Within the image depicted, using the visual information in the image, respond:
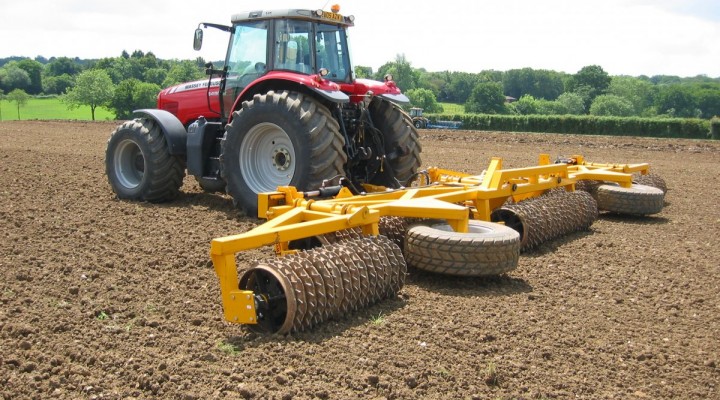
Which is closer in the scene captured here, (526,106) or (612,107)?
(612,107)

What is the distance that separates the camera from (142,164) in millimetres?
8867

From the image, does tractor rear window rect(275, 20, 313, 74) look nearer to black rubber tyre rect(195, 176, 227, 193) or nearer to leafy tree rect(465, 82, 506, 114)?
black rubber tyre rect(195, 176, 227, 193)

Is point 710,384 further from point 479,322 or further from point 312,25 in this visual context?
point 312,25

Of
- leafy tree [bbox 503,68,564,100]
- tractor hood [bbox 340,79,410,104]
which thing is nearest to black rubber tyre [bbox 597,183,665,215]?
tractor hood [bbox 340,79,410,104]

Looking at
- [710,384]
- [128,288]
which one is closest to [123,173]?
[128,288]

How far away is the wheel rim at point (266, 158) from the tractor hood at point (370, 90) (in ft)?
3.33

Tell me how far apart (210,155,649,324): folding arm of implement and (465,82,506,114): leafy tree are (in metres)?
56.4

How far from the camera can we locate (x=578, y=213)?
6.90 metres

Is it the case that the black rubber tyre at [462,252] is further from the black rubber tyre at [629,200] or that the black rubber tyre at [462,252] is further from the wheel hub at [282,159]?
the black rubber tyre at [629,200]

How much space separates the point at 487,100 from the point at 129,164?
186ft

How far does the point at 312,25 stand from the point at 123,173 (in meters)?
3.06

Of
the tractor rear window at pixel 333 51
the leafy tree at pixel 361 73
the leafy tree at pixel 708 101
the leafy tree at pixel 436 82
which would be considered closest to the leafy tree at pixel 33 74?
the leafy tree at pixel 436 82

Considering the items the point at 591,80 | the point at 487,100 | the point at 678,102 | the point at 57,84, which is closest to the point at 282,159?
the point at 487,100

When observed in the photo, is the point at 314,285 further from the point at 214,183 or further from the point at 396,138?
the point at 214,183
